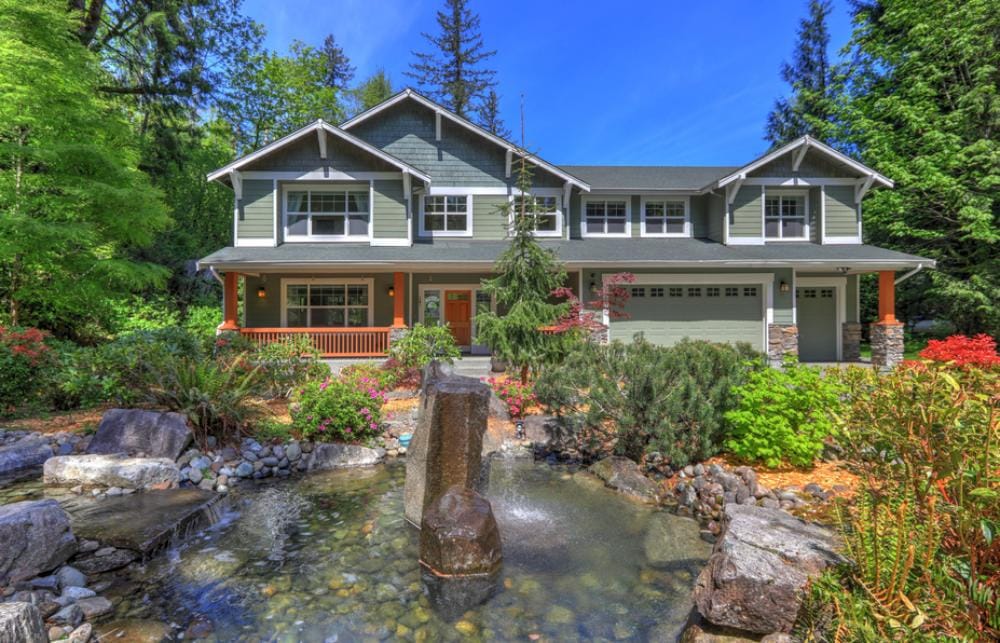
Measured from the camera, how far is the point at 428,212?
14930 millimetres

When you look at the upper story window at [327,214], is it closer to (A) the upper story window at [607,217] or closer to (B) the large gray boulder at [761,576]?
(A) the upper story window at [607,217]

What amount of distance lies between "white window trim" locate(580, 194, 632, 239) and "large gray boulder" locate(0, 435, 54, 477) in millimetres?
13434

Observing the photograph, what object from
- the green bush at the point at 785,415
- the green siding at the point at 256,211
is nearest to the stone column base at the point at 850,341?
the green bush at the point at 785,415

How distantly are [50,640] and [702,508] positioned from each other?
5592mm

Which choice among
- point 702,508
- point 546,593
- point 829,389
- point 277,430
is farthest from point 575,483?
point 277,430

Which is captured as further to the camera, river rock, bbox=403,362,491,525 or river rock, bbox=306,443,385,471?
river rock, bbox=306,443,385,471

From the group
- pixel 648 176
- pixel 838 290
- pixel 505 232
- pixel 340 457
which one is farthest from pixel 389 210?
pixel 838 290

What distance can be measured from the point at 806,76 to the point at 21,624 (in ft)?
110

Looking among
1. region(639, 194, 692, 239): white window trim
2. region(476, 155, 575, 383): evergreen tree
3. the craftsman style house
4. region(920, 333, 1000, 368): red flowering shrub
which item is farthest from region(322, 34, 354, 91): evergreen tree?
region(920, 333, 1000, 368): red flowering shrub

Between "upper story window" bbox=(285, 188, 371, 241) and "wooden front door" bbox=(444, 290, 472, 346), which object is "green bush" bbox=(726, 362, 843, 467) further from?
"upper story window" bbox=(285, 188, 371, 241)

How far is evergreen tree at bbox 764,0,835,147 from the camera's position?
24.8m

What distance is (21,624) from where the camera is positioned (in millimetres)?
2609

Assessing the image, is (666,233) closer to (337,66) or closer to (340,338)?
(340,338)

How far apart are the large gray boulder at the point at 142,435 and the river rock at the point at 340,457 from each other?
1.73 m
